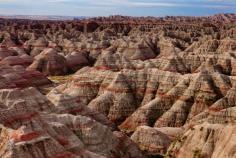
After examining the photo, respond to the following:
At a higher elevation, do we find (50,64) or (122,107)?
(122,107)

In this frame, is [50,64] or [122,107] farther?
[50,64]

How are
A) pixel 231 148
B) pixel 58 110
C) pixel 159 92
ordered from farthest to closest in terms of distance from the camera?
pixel 159 92 < pixel 58 110 < pixel 231 148

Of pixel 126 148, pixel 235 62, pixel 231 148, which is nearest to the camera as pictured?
pixel 231 148

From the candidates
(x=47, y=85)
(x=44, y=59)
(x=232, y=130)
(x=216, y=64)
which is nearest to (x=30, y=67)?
(x=44, y=59)

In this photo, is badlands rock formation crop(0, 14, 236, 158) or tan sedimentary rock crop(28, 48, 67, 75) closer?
badlands rock formation crop(0, 14, 236, 158)

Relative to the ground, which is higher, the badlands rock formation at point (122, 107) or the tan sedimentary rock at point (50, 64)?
the badlands rock formation at point (122, 107)

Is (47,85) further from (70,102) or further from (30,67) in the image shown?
(70,102)

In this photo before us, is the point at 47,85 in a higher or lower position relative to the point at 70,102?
lower

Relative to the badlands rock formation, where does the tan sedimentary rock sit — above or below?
below
